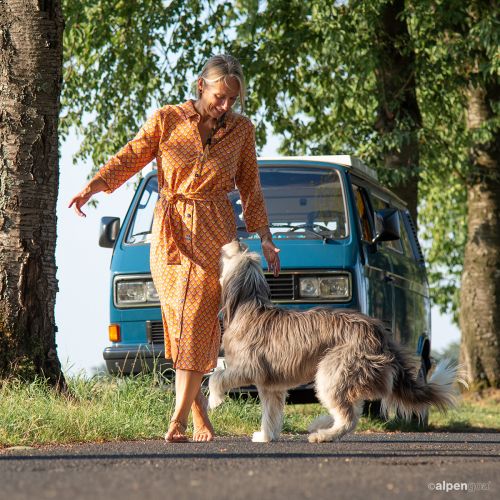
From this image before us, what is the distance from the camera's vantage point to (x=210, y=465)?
17.8 ft

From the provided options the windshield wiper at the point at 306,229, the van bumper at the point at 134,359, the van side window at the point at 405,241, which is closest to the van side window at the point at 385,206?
the van side window at the point at 405,241

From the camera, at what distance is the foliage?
58.7ft

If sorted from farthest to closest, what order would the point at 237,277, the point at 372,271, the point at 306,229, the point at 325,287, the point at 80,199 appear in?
the point at 372,271, the point at 306,229, the point at 325,287, the point at 237,277, the point at 80,199

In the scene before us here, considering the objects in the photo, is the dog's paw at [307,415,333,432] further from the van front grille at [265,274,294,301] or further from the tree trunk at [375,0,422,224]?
the tree trunk at [375,0,422,224]

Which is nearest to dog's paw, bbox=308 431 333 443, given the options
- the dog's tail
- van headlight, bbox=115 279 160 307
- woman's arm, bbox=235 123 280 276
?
the dog's tail

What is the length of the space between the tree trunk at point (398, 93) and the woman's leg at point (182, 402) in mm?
10497

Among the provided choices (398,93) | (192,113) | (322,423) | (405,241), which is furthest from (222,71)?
(398,93)

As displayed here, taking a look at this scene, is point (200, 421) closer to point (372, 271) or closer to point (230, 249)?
point (230, 249)

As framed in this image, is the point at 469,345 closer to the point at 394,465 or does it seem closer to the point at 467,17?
the point at 467,17

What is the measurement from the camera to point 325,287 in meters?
9.44

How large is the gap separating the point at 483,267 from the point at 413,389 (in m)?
13.0

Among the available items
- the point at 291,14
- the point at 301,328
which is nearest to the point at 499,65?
the point at 291,14

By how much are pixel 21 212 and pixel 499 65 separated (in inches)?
380

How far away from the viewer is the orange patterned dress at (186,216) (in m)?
7.16
